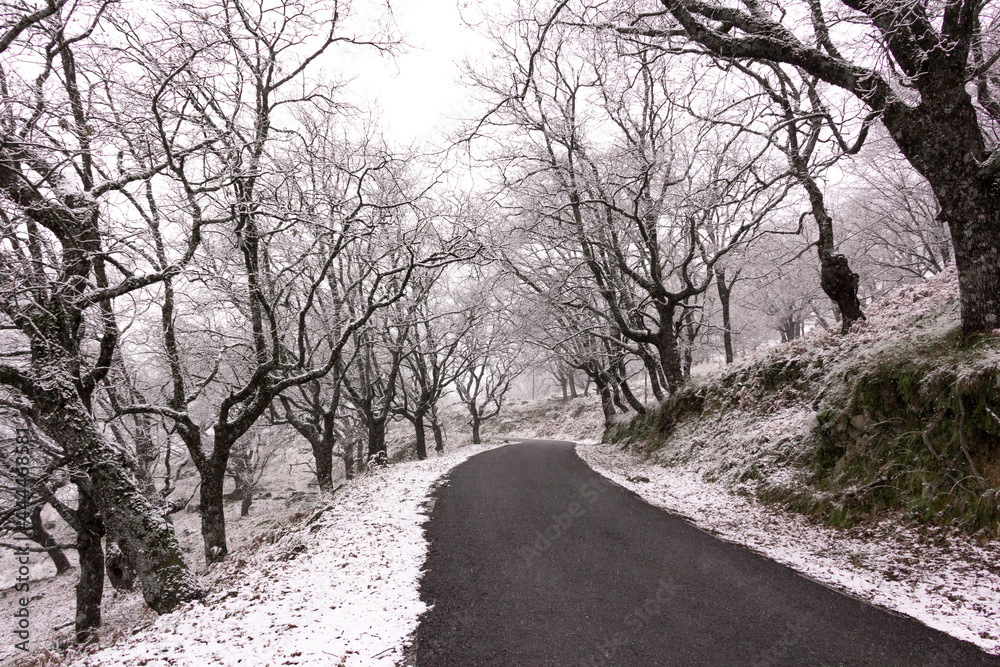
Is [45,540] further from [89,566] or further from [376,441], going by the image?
[376,441]

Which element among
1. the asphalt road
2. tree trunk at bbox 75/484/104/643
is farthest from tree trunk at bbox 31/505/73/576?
the asphalt road

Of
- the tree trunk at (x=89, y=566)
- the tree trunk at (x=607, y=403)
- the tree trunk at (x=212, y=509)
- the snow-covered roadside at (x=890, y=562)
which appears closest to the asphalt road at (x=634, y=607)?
the snow-covered roadside at (x=890, y=562)

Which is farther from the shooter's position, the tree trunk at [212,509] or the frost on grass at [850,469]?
the tree trunk at [212,509]

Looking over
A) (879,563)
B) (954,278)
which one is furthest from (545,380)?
(879,563)

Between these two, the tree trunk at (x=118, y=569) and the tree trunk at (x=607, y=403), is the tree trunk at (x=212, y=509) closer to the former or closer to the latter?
the tree trunk at (x=118, y=569)

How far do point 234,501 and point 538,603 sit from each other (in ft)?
86.5

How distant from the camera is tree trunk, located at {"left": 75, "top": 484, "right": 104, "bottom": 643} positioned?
7.78 meters

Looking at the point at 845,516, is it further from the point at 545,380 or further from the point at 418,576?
the point at 545,380

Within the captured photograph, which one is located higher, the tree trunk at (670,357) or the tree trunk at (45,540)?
the tree trunk at (670,357)

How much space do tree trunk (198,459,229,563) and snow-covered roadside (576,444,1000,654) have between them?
367 inches

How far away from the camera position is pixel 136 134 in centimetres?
644

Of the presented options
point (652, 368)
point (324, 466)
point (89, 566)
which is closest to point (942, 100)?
point (652, 368)

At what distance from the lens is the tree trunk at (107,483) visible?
5695 millimetres

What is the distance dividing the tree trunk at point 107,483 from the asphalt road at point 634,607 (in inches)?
138
